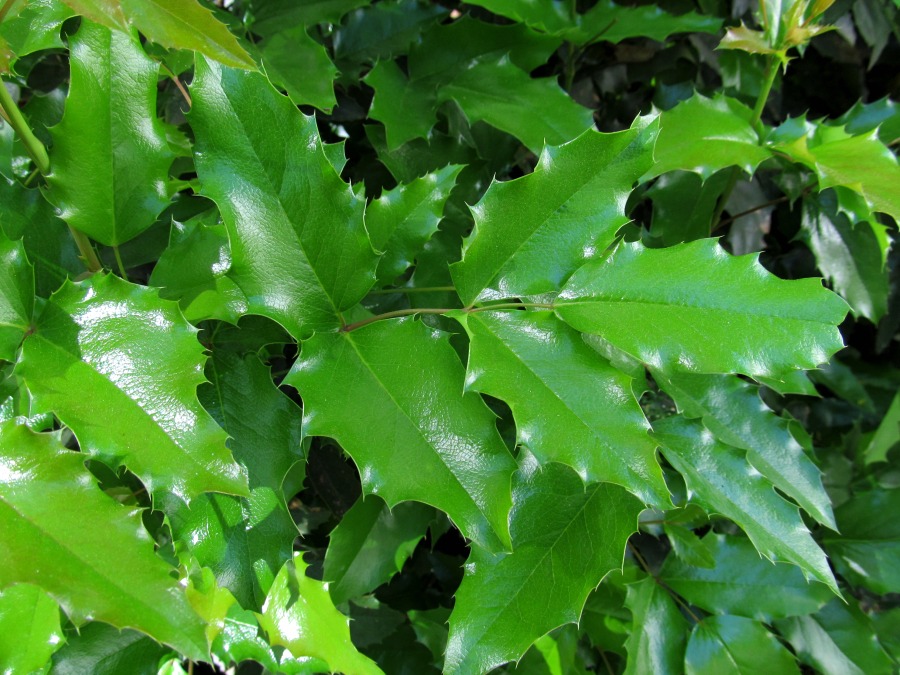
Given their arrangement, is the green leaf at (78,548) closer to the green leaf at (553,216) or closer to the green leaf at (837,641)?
the green leaf at (553,216)

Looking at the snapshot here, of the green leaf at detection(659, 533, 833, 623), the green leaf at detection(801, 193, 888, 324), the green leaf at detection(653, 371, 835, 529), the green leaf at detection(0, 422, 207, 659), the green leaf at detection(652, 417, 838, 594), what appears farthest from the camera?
the green leaf at detection(801, 193, 888, 324)

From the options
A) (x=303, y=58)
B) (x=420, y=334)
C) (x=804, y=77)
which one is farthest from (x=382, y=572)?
(x=804, y=77)

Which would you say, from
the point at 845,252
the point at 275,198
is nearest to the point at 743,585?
the point at 845,252

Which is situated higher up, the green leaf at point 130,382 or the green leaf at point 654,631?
the green leaf at point 130,382

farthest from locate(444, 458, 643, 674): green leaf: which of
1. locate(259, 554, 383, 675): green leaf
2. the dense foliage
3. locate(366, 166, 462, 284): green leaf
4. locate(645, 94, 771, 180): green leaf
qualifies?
locate(645, 94, 771, 180): green leaf

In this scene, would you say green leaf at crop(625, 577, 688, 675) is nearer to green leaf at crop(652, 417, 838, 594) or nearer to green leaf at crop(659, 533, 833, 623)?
green leaf at crop(659, 533, 833, 623)

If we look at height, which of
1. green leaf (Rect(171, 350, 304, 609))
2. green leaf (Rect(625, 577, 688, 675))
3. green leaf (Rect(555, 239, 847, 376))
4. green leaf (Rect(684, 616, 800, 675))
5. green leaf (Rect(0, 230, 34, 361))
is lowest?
green leaf (Rect(684, 616, 800, 675))

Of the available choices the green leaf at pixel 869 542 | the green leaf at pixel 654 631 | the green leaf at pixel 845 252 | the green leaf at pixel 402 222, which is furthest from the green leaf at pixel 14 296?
the green leaf at pixel 869 542
